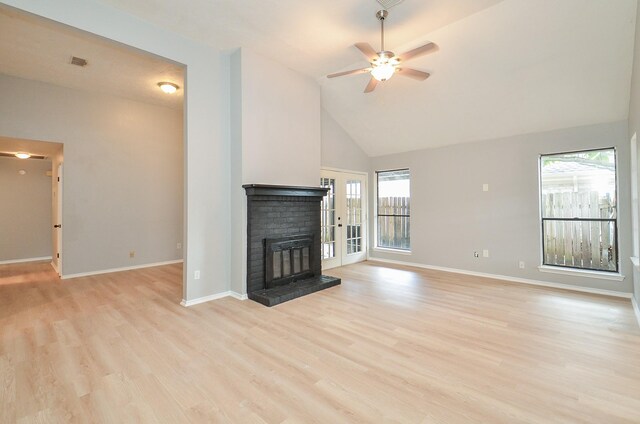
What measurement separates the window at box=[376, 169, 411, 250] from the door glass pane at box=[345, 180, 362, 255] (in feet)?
1.81

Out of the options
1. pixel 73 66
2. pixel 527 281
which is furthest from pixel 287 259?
pixel 73 66

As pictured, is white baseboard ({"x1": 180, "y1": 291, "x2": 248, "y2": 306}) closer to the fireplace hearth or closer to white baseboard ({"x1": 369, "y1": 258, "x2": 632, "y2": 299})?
the fireplace hearth

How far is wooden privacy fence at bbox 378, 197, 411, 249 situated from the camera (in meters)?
6.45

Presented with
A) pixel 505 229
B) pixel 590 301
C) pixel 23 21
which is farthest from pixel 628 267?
pixel 23 21

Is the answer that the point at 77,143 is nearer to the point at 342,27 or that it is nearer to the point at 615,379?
the point at 342,27

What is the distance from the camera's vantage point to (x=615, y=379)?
2.13m

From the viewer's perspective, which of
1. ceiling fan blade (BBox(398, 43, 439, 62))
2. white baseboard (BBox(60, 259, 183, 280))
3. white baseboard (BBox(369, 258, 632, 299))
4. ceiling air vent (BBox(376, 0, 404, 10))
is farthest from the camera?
white baseboard (BBox(60, 259, 183, 280))

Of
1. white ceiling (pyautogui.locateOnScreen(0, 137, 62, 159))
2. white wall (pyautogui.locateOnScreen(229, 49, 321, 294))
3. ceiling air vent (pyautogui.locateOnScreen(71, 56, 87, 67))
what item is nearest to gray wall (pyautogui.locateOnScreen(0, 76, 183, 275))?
white ceiling (pyautogui.locateOnScreen(0, 137, 62, 159))

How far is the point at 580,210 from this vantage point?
14.7ft

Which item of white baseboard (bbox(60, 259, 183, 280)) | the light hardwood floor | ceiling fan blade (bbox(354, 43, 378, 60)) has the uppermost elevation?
ceiling fan blade (bbox(354, 43, 378, 60))

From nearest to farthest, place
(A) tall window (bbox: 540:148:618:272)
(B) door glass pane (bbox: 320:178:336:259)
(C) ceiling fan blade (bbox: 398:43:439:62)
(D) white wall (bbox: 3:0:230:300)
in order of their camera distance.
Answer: (C) ceiling fan blade (bbox: 398:43:439:62) → (D) white wall (bbox: 3:0:230:300) → (A) tall window (bbox: 540:148:618:272) → (B) door glass pane (bbox: 320:178:336:259)

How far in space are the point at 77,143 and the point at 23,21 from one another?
7.45 ft

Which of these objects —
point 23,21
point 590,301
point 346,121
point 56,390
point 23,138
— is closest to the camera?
point 56,390

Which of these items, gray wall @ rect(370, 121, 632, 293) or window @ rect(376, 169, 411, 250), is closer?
gray wall @ rect(370, 121, 632, 293)
